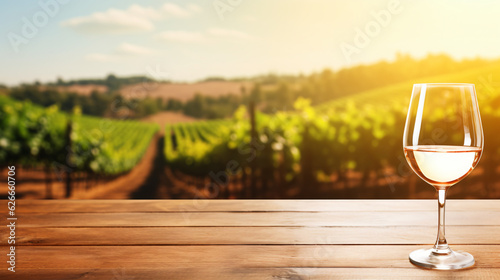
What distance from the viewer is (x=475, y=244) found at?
2.80 feet

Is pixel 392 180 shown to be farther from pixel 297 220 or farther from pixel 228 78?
pixel 228 78

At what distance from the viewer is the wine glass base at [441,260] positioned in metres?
0.72

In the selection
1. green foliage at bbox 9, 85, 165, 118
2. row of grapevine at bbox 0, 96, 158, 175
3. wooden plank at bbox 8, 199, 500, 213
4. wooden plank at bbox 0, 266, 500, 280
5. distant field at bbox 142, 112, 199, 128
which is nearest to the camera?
wooden plank at bbox 0, 266, 500, 280

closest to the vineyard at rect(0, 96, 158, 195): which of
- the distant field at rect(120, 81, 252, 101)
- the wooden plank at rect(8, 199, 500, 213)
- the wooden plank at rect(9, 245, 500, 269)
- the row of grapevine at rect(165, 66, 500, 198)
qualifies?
the row of grapevine at rect(165, 66, 500, 198)

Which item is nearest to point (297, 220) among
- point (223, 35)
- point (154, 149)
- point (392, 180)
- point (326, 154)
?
point (326, 154)

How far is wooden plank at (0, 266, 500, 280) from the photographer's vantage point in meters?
0.68

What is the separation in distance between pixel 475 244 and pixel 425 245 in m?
0.09

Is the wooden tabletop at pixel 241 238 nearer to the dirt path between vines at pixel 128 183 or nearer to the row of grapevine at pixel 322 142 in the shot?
the row of grapevine at pixel 322 142

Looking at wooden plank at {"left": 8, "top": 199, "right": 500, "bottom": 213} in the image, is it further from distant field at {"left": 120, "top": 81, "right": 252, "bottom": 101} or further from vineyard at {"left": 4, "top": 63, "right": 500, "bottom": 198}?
distant field at {"left": 120, "top": 81, "right": 252, "bottom": 101}

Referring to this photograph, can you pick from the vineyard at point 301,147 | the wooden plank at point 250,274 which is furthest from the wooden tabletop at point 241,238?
the vineyard at point 301,147

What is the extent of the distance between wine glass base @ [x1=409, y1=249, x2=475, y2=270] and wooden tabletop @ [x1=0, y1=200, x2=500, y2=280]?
0.04ft

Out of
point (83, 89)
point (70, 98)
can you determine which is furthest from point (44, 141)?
point (83, 89)

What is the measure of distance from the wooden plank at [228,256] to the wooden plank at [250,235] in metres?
0.03

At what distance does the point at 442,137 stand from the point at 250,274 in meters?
0.39
